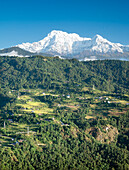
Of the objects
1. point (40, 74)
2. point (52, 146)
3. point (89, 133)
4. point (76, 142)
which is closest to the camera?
point (52, 146)

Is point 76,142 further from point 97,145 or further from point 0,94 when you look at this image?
point 0,94

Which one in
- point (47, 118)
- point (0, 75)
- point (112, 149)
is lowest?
point (112, 149)

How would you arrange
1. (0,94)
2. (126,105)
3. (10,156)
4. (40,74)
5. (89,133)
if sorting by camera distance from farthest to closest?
(40,74) < (0,94) < (126,105) < (89,133) < (10,156)

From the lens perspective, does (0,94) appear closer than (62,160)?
No

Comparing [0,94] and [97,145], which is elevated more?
[0,94]

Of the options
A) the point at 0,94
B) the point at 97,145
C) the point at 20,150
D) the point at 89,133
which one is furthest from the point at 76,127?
the point at 0,94

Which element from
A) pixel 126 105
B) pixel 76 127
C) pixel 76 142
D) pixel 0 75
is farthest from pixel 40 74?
pixel 76 142
